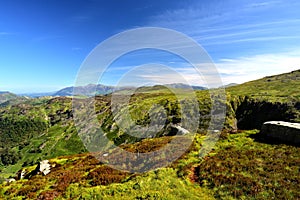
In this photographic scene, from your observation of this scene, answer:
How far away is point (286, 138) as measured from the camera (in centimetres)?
2850

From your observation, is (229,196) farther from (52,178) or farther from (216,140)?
(52,178)

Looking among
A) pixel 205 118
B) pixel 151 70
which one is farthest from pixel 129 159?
pixel 205 118

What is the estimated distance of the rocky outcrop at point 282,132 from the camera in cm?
2775

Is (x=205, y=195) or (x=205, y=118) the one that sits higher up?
(x=205, y=195)

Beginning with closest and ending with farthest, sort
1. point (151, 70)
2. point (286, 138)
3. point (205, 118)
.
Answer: point (151, 70), point (286, 138), point (205, 118)

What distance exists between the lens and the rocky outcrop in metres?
27.8

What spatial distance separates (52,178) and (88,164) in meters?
5.50

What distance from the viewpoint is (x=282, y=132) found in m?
29.1

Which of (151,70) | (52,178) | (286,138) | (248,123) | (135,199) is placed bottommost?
(248,123)

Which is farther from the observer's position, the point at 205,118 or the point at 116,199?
A: the point at 205,118

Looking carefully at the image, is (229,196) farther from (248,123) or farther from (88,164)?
(248,123)

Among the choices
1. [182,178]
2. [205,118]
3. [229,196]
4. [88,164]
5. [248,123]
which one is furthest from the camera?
[248,123]

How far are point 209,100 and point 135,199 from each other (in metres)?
189

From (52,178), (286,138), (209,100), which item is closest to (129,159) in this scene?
(52,178)
